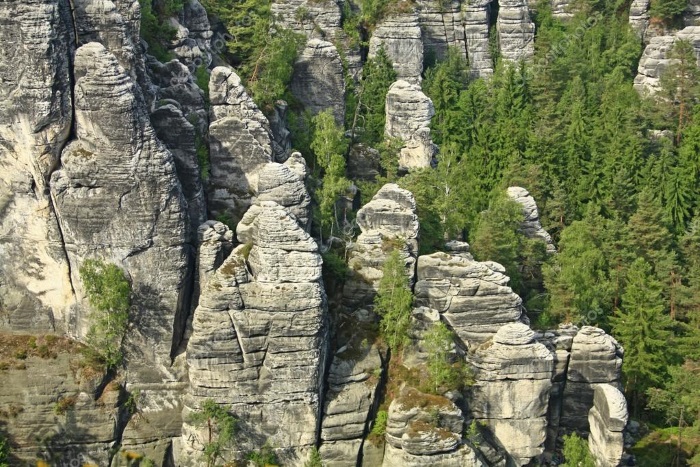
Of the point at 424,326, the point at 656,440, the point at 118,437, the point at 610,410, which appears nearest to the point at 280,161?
the point at 424,326

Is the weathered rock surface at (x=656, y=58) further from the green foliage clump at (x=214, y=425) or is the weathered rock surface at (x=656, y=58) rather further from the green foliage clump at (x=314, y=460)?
the green foliage clump at (x=214, y=425)

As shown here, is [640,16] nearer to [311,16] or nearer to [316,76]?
[311,16]

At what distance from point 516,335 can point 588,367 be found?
486cm

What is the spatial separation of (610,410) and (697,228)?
62.2 ft

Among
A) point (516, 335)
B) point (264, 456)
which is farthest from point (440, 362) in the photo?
point (264, 456)

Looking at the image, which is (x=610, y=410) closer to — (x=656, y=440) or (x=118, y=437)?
(x=656, y=440)

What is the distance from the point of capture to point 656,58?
8206 cm

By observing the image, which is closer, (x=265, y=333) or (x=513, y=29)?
(x=265, y=333)

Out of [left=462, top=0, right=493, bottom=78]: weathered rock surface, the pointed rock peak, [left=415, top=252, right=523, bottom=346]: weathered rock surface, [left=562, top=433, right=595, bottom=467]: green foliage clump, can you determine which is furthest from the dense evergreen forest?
the pointed rock peak

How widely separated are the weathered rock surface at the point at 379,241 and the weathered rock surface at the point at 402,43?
2395 cm

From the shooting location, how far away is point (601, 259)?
61.8 metres

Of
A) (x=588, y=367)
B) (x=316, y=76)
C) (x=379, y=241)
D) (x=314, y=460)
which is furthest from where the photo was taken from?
(x=316, y=76)

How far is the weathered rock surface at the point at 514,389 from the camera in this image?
161 feet

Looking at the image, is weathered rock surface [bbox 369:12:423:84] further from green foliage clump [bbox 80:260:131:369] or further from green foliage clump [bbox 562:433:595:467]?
green foliage clump [bbox 80:260:131:369]
